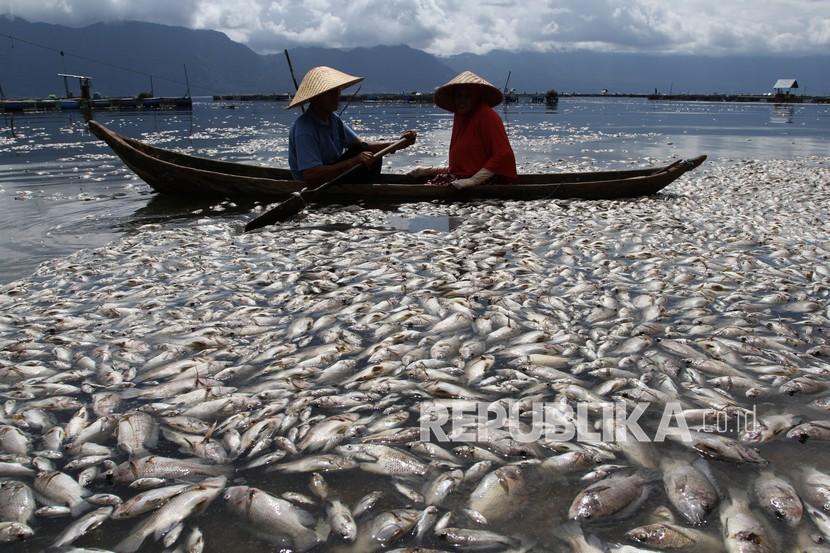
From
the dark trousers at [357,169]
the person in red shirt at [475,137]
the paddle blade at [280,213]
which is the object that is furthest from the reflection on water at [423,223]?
the paddle blade at [280,213]

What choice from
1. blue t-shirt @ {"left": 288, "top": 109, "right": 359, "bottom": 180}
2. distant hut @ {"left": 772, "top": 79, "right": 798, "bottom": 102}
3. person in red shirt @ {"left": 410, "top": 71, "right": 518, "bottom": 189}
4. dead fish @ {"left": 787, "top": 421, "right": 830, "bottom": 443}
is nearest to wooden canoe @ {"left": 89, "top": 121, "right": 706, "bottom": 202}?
person in red shirt @ {"left": 410, "top": 71, "right": 518, "bottom": 189}

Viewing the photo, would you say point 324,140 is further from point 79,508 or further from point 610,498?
point 610,498

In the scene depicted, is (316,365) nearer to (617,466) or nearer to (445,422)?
(445,422)

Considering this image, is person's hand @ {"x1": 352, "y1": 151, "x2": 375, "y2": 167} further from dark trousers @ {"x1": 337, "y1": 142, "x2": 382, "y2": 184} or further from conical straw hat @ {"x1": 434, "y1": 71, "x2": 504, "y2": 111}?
conical straw hat @ {"x1": 434, "y1": 71, "x2": 504, "y2": 111}

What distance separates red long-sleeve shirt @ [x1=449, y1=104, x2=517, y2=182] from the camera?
10.2 metres

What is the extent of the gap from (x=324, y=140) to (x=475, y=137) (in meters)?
2.72

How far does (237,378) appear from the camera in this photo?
423cm

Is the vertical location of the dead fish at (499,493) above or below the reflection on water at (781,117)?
below

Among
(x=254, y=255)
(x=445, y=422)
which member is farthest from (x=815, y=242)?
(x=254, y=255)

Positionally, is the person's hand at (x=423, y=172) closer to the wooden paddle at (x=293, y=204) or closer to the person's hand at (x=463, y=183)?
the wooden paddle at (x=293, y=204)

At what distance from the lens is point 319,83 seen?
9094 mm

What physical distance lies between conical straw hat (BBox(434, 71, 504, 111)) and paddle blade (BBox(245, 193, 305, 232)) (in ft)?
10.2

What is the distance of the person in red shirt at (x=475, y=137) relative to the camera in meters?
10.2

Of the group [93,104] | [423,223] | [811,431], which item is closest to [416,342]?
[811,431]
